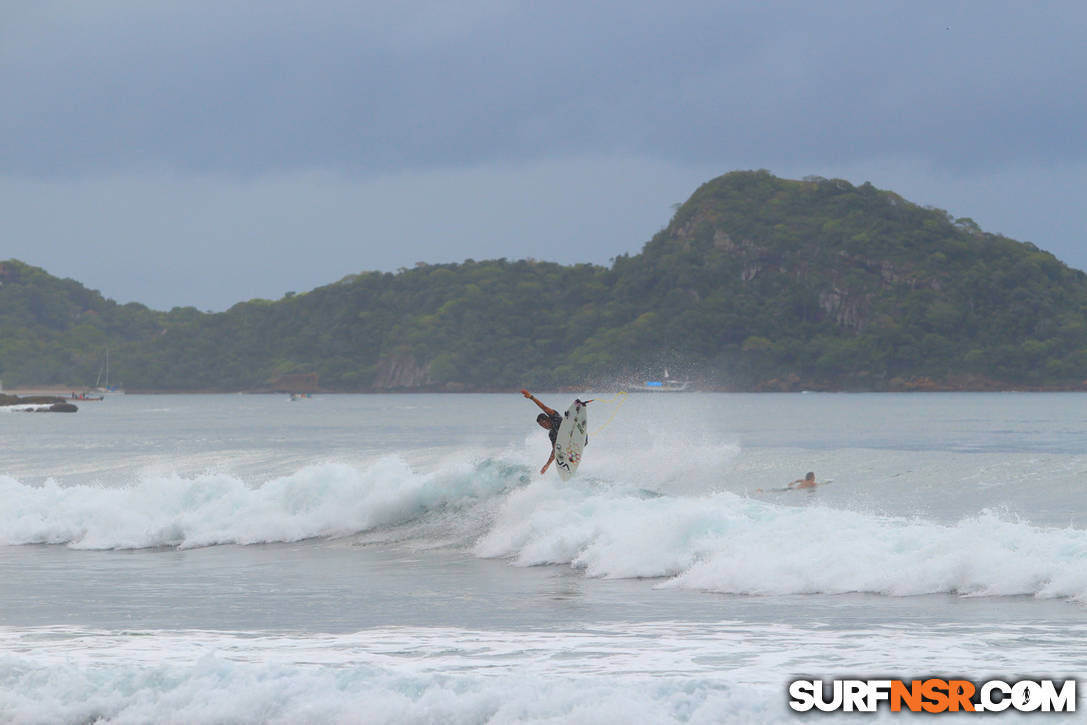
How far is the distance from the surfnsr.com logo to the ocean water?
0.22 meters

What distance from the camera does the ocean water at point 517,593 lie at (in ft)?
40.6

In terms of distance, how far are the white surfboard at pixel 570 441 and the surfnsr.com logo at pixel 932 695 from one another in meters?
14.2

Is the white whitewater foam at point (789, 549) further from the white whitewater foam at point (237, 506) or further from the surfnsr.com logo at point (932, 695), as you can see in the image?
the surfnsr.com logo at point (932, 695)

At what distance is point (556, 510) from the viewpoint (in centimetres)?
2477

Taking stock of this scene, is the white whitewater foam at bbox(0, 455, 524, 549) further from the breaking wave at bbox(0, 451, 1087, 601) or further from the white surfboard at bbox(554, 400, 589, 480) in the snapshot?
the white surfboard at bbox(554, 400, 589, 480)

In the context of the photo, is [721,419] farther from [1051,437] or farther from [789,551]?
[789,551]

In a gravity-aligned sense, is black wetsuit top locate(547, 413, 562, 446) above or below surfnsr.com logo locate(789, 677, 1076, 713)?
above

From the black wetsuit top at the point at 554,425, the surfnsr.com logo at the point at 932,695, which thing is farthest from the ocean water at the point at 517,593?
the black wetsuit top at the point at 554,425

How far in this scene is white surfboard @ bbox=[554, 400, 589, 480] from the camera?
26781 mm

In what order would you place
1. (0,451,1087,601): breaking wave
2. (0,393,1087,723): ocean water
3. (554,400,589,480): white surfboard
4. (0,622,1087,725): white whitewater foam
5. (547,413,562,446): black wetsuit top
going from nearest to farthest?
(0,622,1087,725): white whitewater foam < (0,393,1087,723): ocean water < (0,451,1087,601): breaking wave < (547,413,562,446): black wetsuit top < (554,400,589,480): white surfboard

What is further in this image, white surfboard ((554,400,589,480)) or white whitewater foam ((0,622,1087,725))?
white surfboard ((554,400,589,480))

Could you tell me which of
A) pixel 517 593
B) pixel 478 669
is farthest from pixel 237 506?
pixel 478 669

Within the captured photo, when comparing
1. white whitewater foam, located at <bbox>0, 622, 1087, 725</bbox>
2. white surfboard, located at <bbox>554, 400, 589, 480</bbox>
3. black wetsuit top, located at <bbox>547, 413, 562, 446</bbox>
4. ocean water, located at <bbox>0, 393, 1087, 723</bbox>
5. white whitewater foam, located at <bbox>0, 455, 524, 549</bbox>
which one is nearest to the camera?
white whitewater foam, located at <bbox>0, 622, 1087, 725</bbox>

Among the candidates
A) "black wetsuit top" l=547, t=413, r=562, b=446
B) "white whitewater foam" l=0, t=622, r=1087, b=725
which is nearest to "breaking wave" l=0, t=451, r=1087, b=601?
"black wetsuit top" l=547, t=413, r=562, b=446
